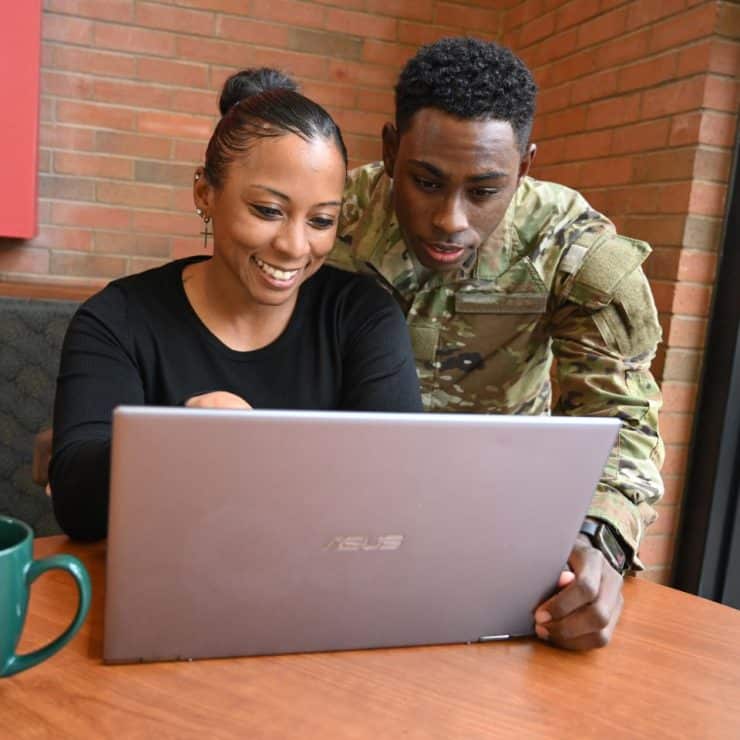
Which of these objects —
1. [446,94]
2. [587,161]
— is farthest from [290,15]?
[446,94]

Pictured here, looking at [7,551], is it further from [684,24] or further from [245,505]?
[684,24]

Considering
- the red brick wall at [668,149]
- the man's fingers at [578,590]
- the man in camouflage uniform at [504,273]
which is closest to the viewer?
the man's fingers at [578,590]

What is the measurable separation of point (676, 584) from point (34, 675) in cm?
182

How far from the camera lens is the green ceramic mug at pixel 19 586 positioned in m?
0.52

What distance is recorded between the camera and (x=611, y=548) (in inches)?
34.8

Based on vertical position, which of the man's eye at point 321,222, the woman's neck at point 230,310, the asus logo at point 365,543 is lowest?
the asus logo at point 365,543

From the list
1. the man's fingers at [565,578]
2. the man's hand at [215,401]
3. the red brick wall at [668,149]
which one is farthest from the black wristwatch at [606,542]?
the red brick wall at [668,149]

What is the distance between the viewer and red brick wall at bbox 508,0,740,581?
1845 millimetres

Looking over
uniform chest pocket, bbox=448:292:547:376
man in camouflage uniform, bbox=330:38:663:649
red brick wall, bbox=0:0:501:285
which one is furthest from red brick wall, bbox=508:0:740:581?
red brick wall, bbox=0:0:501:285

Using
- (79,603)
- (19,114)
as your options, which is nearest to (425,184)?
(79,603)

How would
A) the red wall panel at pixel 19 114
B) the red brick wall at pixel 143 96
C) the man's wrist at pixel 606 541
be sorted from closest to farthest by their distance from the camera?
the man's wrist at pixel 606 541 < the red wall panel at pixel 19 114 < the red brick wall at pixel 143 96

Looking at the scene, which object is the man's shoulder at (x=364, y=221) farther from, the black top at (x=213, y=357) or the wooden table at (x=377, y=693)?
the wooden table at (x=377, y=693)

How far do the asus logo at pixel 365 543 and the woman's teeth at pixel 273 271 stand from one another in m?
0.50

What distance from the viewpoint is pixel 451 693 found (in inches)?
24.5
